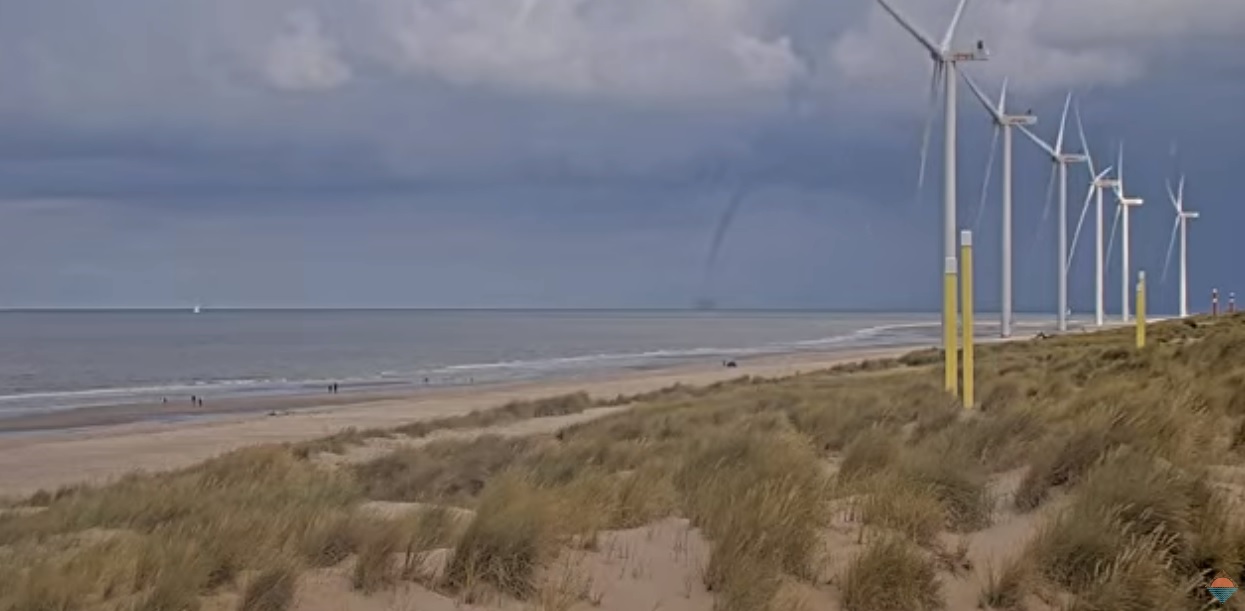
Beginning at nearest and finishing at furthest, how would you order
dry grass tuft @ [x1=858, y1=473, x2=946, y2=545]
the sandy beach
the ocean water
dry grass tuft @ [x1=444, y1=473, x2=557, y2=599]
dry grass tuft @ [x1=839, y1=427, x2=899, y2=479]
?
1. dry grass tuft @ [x1=444, y1=473, x2=557, y2=599]
2. dry grass tuft @ [x1=858, y1=473, x2=946, y2=545]
3. dry grass tuft @ [x1=839, y1=427, x2=899, y2=479]
4. the sandy beach
5. the ocean water

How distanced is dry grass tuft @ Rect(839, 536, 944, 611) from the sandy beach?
1893cm

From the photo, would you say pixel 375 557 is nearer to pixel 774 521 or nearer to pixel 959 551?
pixel 774 521

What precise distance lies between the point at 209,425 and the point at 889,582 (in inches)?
1413

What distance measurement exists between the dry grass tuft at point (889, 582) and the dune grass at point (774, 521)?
0.01 m

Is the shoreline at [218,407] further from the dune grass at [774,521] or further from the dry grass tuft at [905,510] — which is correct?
the dry grass tuft at [905,510]

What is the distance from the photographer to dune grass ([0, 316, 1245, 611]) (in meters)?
8.38

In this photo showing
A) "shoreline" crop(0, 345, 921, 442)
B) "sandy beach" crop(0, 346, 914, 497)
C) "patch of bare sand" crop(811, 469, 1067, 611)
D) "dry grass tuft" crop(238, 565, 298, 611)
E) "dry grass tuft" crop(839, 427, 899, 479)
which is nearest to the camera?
"dry grass tuft" crop(238, 565, 298, 611)

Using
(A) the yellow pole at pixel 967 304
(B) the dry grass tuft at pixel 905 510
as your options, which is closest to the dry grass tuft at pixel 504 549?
(B) the dry grass tuft at pixel 905 510

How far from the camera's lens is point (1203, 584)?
353 inches

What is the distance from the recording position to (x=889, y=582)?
873 cm

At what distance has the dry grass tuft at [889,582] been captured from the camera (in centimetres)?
859

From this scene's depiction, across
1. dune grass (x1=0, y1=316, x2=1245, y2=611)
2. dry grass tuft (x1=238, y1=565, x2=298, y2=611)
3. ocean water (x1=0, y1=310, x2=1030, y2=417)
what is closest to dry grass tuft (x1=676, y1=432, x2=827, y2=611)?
dune grass (x1=0, y1=316, x2=1245, y2=611)

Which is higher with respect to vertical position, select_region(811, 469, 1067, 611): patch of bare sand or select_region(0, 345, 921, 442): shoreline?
select_region(811, 469, 1067, 611): patch of bare sand

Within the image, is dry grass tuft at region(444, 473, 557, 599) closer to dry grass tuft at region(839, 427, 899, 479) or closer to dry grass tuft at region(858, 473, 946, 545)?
dry grass tuft at region(858, 473, 946, 545)
